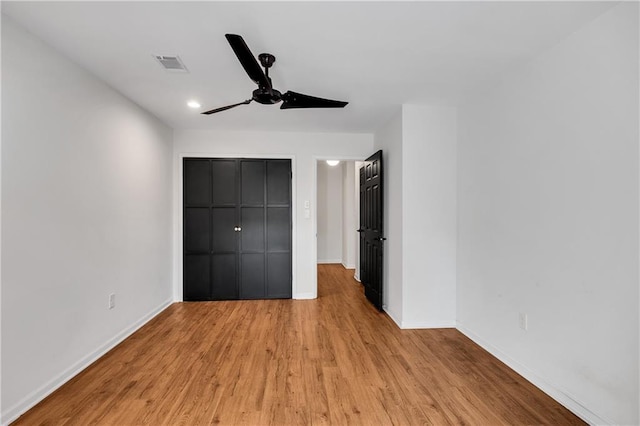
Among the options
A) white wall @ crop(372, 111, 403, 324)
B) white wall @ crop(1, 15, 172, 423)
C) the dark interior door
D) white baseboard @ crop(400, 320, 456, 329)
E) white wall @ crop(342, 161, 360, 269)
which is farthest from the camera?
white wall @ crop(342, 161, 360, 269)

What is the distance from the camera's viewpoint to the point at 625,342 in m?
1.66

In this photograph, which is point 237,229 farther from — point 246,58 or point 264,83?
point 246,58

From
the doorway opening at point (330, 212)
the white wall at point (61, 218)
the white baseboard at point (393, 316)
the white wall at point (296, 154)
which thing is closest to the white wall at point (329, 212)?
the doorway opening at point (330, 212)

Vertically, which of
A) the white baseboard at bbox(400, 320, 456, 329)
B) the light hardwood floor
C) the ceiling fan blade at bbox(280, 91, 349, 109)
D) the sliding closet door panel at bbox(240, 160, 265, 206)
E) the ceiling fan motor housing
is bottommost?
the light hardwood floor

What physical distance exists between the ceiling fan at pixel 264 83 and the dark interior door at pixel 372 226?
5.30 feet

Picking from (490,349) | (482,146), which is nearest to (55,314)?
(490,349)

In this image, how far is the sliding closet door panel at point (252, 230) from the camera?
4.43 metres

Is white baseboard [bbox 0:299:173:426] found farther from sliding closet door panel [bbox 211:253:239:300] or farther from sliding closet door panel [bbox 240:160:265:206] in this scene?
sliding closet door panel [bbox 240:160:265:206]

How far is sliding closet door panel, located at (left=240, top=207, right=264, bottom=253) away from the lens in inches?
174

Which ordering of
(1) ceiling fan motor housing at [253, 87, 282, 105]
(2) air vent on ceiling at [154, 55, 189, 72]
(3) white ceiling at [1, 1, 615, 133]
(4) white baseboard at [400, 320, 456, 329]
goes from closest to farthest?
(3) white ceiling at [1, 1, 615, 133] → (1) ceiling fan motor housing at [253, 87, 282, 105] → (2) air vent on ceiling at [154, 55, 189, 72] → (4) white baseboard at [400, 320, 456, 329]

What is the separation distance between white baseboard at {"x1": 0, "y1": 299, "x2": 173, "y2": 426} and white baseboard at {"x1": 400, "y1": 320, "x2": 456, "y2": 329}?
9.46ft

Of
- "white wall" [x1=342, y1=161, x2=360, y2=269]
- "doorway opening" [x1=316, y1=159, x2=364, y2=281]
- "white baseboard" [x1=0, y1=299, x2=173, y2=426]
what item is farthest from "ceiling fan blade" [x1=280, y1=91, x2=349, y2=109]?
"doorway opening" [x1=316, y1=159, x2=364, y2=281]

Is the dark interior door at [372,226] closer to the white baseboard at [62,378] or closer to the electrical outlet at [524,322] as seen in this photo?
the electrical outlet at [524,322]

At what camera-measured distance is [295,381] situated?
7.44 ft
